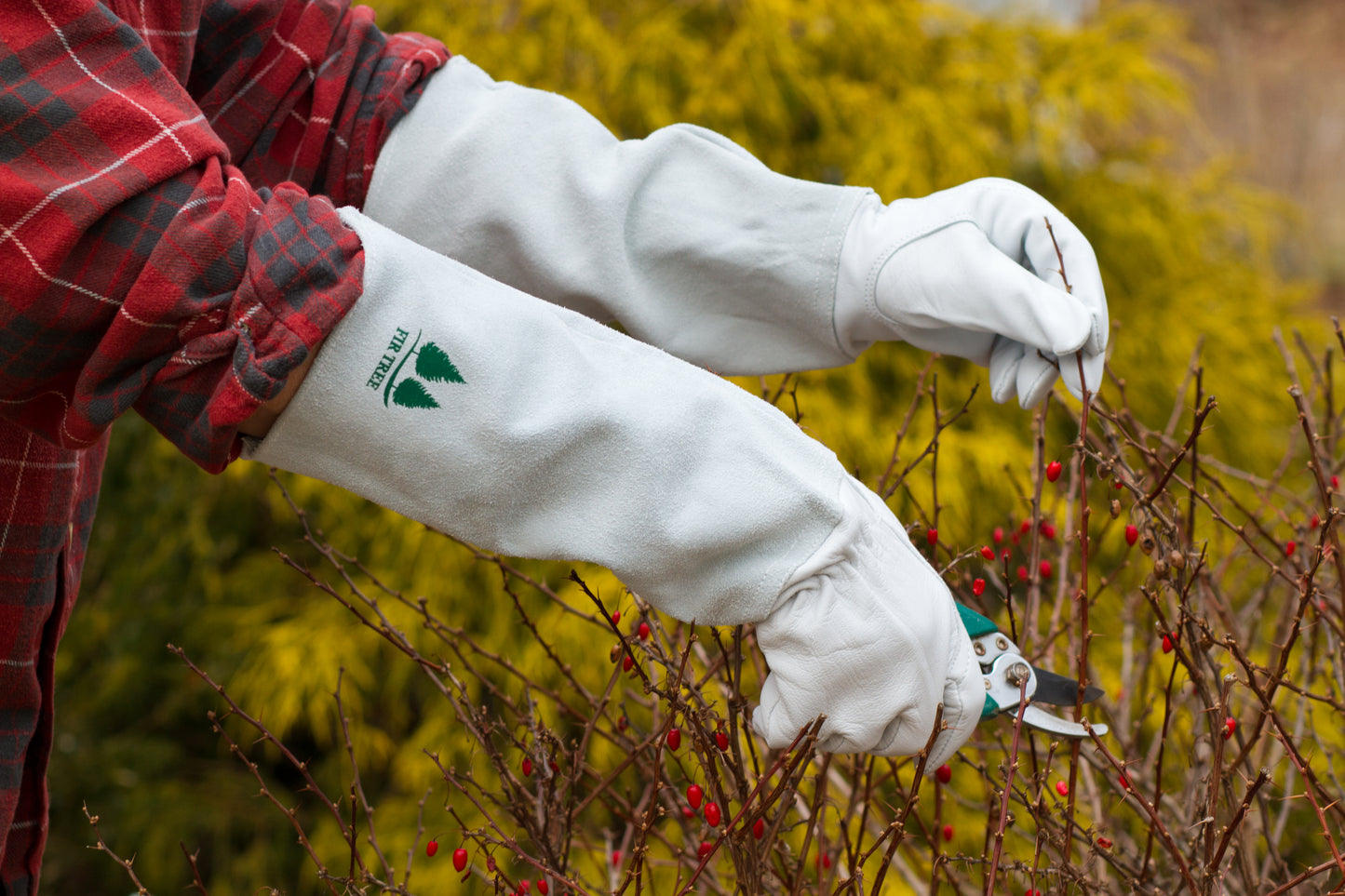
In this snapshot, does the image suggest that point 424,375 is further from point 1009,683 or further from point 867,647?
point 1009,683

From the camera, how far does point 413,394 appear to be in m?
0.88

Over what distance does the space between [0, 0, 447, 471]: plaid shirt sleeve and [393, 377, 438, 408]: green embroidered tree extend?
75 millimetres

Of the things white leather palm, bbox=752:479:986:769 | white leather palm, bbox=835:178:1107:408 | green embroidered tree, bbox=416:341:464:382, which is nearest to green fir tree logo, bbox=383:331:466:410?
green embroidered tree, bbox=416:341:464:382

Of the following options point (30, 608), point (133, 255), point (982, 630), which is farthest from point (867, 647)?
point (30, 608)

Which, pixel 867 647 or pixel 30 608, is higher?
pixel 867 647

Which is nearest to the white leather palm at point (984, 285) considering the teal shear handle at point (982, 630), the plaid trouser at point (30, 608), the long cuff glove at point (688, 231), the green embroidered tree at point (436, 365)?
the long cuff glove at point (688, 231)

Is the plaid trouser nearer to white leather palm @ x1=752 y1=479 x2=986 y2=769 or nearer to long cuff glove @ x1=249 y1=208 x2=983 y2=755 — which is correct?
long cuff glove @ x1=249 y1=208 x2=983 y2=755

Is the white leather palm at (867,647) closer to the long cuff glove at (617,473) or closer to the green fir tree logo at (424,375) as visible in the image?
the long cuff glove at (617,473)

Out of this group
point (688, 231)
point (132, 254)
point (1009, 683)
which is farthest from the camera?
point (688, 231)

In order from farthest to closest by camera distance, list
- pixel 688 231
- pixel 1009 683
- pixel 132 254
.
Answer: pixel 688 231 → pixel 1009 683 → pixel 132 254

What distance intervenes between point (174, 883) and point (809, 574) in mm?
2611

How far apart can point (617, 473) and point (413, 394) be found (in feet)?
0.57

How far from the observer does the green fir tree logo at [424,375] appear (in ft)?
2.89

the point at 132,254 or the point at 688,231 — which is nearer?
the point at 132,254
